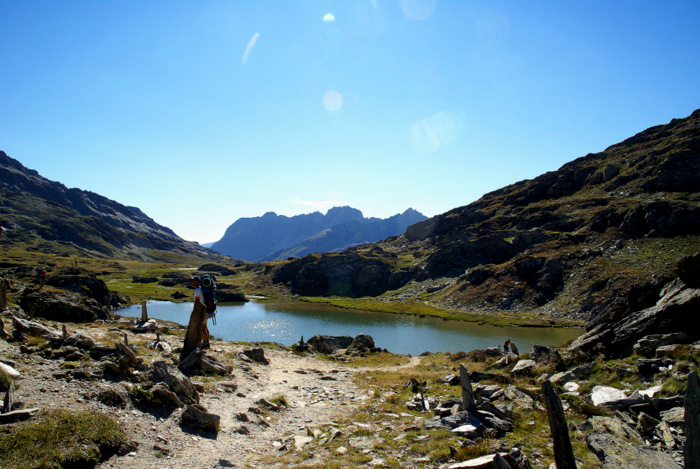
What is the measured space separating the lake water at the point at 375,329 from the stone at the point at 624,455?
51953 millimetres

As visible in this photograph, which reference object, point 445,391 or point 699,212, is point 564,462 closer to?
point 445,391

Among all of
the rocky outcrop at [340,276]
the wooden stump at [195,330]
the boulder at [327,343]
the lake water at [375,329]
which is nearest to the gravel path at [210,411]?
the wooden stump at [195,330]

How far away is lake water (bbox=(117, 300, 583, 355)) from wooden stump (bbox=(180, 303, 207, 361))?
4432cm

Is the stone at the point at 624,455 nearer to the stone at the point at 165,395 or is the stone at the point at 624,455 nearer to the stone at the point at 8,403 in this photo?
Result: the stone at the point at 165,395

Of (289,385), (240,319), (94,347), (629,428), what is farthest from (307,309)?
(629,428)

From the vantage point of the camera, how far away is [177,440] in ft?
39.7

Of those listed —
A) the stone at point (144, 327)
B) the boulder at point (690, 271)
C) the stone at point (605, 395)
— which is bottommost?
the stone at point (144, 327)

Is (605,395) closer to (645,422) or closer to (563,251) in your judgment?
(645,422)

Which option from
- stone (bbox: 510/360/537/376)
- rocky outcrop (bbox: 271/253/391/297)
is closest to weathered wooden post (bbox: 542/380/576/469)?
stone (bbox: 510/360/537/376)

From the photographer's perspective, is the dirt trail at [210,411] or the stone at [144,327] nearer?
the dirt trail at [210,411]

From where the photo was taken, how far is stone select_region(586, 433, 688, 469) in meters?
8.45

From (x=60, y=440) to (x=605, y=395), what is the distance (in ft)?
62.6

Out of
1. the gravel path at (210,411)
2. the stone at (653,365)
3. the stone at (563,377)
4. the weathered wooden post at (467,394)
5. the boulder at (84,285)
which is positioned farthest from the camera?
the boulder at (84,285)

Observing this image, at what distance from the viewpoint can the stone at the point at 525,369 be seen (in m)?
22.1
